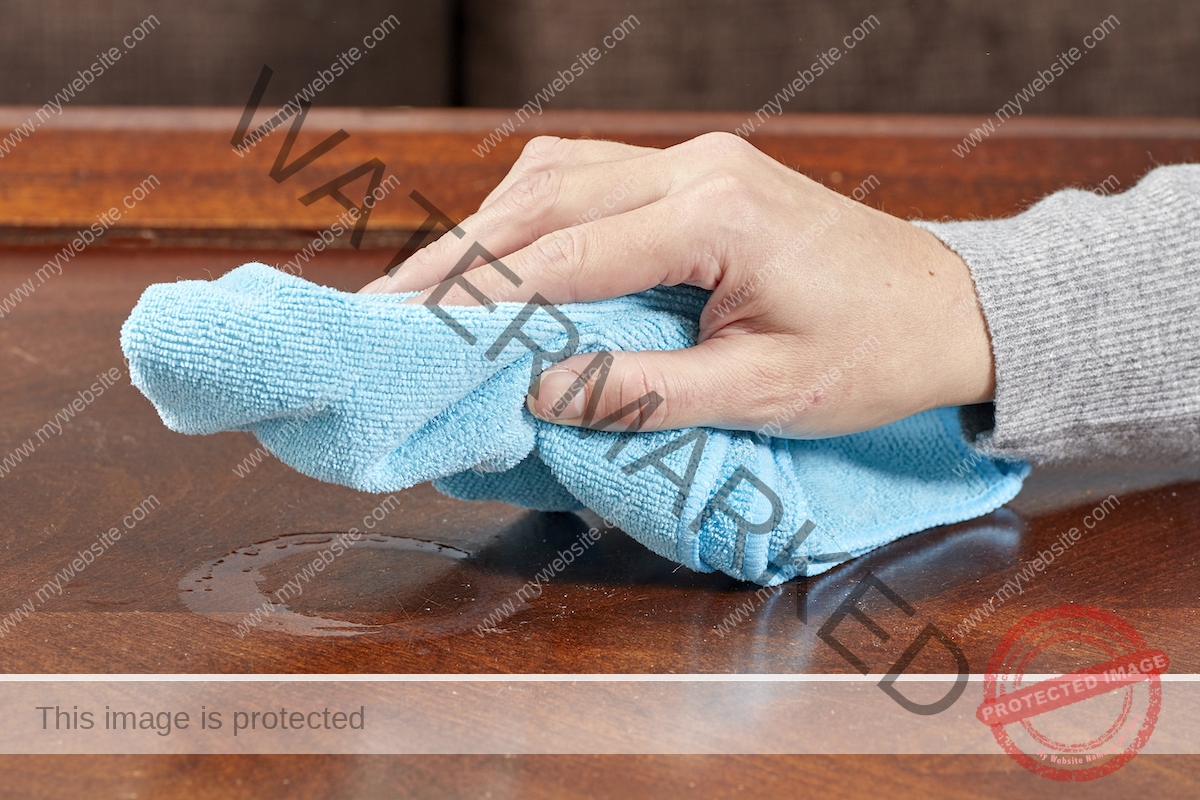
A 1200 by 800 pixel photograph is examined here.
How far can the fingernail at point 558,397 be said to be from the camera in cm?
31

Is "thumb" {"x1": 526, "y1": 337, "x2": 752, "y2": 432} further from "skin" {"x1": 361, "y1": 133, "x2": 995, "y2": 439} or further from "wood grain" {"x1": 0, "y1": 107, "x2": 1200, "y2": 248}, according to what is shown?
"wood grain" {"x1": 0, "y1": 107, "x2": 1200, "y2": 248}

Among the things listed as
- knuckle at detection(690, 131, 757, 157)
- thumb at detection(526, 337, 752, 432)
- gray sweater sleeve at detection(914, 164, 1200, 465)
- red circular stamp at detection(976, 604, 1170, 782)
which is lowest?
red circular stamp at detection(976, 604, 1170, 782)

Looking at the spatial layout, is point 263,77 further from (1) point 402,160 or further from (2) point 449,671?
(2) point 449,671

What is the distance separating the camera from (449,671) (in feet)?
0.89

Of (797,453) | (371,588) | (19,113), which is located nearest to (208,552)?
(371,588)

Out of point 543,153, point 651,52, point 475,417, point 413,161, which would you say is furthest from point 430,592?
point 651,52

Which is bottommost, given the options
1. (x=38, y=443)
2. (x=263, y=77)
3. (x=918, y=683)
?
(x=918, y=683)

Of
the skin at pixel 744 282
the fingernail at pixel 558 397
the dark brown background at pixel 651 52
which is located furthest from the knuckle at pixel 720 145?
the dark brown background at pixel 651 52

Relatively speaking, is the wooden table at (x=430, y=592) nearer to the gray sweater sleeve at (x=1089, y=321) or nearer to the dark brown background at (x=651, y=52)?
the gray sweater sleeve at (x=1089, y=321)

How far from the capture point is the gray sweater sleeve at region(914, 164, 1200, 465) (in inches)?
14.4

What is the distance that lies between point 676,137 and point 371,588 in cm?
59

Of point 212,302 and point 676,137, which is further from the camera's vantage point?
point 676,137

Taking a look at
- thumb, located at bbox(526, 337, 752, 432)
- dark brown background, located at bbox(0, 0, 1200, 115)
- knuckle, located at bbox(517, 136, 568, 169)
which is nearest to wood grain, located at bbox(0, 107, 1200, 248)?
dark brown background, located at bbox(0, 0, 1200, 115)

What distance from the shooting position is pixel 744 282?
33cm
